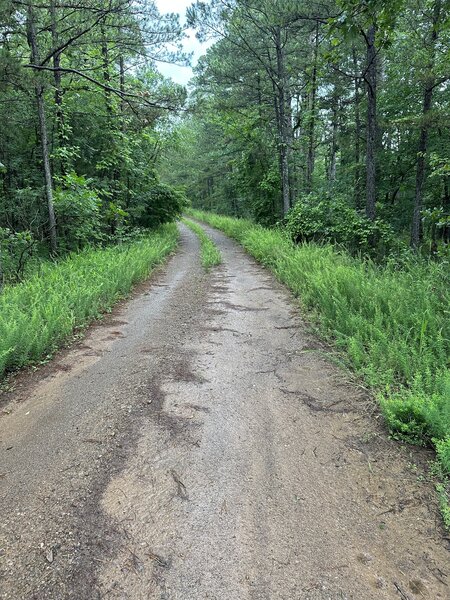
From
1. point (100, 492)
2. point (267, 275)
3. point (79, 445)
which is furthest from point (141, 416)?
point (267, 275)

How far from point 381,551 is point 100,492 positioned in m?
1.64

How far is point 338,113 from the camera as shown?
43.4 ft

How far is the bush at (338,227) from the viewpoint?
9289mm

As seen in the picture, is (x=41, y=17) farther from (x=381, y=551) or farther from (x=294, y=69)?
(x=381, y=551)

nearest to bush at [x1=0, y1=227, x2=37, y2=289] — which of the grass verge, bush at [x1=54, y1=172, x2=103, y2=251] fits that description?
bush at [x1=54, y1=172, x2=103, y2=251]

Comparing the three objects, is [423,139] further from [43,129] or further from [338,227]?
[43,129]

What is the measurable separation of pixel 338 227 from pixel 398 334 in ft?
22.9

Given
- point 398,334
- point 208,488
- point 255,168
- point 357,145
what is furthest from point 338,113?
point 208,488

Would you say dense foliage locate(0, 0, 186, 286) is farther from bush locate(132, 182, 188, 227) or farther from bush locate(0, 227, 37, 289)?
bush locate(132, 182, 188, 227)

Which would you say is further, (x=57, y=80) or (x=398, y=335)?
(x=57, y=80)

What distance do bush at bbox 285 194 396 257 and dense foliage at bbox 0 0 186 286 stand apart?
219 inches

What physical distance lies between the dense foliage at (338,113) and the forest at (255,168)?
8 centimetres

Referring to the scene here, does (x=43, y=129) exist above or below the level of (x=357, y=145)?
below

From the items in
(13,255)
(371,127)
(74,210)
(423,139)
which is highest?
(423,139)
